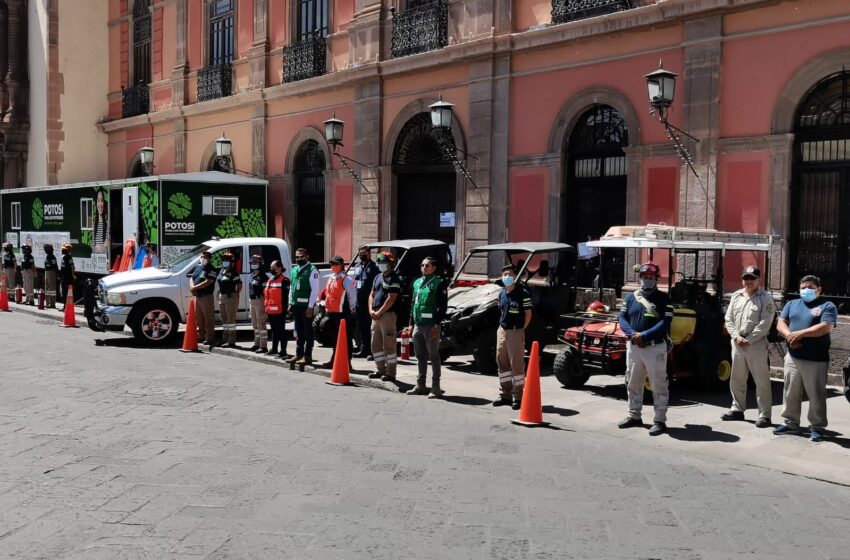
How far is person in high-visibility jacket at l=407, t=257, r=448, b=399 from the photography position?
11.1 m

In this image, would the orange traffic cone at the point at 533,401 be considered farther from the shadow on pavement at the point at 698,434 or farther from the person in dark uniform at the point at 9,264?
the person in dark uniform at the point at 9,264

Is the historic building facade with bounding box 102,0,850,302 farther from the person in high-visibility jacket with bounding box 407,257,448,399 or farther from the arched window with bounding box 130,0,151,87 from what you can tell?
the person in high-visibility jacket with bounding box 407,257,448,399

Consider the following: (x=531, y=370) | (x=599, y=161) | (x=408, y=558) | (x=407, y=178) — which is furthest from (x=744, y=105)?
(x=408, y=558)

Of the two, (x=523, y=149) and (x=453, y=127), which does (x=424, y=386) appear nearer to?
(x=523, y=149)

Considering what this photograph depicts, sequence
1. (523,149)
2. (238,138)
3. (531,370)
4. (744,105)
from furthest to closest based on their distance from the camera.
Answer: (238,138)
(523,149)
(744,105)
(531,370)

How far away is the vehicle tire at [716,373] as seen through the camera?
11.5 meters

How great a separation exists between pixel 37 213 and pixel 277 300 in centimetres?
1508

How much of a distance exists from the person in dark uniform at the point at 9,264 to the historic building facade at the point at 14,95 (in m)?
9.47

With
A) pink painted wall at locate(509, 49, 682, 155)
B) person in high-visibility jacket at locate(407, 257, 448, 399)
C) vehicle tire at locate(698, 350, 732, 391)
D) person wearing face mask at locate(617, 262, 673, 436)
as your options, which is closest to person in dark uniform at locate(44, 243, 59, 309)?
pink painted wall at locate(509, 49, 682, 155)

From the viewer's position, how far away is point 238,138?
2625 centimetres

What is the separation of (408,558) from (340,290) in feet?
27.4

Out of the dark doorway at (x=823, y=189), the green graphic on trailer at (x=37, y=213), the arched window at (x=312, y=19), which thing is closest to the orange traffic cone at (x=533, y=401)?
the dark doorway at (x=823, y=189)

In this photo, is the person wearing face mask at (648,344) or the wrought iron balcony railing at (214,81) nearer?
the person wearing face mask at (648,344)

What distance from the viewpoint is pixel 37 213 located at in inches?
1013
